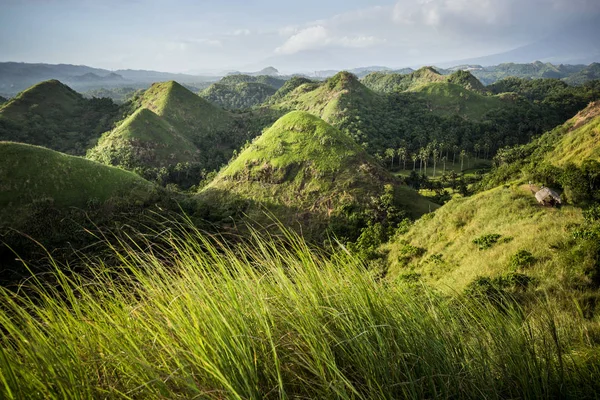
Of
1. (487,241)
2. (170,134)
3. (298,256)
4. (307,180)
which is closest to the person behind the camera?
(298,256)

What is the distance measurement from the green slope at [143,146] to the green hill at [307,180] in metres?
48.3

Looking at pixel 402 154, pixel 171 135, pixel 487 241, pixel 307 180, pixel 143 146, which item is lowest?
pixel 487 241

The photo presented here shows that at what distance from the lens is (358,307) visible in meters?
2.46

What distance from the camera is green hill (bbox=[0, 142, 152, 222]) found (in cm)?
4950

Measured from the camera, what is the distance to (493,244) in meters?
21.0

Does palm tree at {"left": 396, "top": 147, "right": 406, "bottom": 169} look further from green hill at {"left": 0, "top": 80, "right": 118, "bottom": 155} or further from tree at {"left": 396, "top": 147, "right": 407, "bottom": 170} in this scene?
green hill at {"left": 0, "top": 80, "right": 118, "bottom": 155}

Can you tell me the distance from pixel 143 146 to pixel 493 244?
11338 centimetres

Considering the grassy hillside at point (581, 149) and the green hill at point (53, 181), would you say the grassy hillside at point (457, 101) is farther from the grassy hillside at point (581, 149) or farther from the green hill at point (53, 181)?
the green hill at point (53, 181)

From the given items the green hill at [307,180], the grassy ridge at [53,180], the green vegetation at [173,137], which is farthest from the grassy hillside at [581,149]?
the green vegetation at [173,137]

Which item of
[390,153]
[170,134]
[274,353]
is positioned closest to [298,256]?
[274,353]

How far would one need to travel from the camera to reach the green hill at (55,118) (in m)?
124

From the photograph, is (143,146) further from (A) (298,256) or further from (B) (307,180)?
(A) (298,256)

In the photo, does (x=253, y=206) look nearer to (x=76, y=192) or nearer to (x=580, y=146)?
(x=76, y=192)

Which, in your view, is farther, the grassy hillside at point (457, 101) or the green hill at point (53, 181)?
the grassy hillside at point (457, 101)
